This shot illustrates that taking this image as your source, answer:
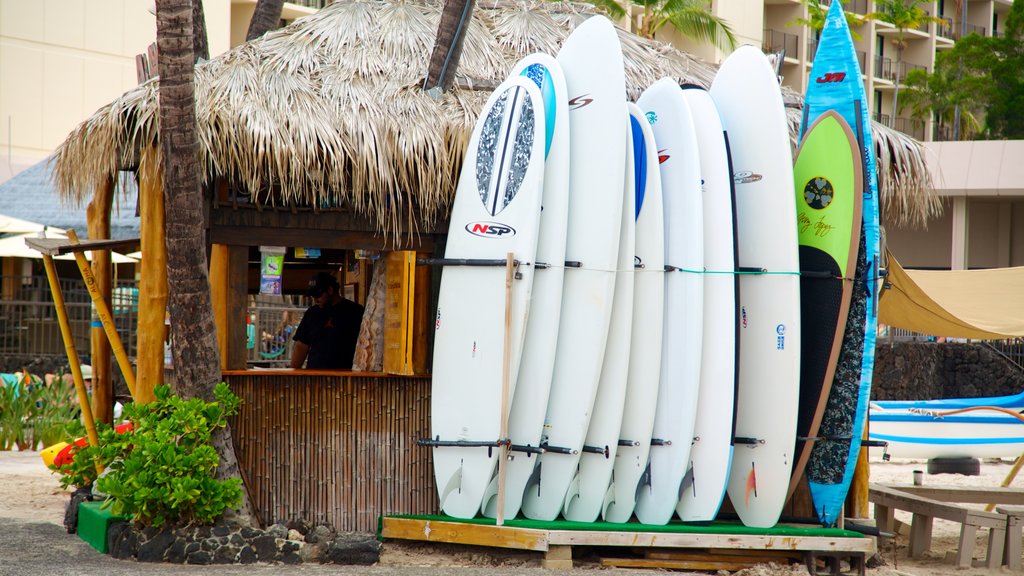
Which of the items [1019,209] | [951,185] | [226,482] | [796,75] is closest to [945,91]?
[796,75]

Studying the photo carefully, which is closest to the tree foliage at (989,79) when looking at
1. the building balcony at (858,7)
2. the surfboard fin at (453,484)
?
the building balcony at (858,7)

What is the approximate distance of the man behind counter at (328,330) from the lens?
7.92 m

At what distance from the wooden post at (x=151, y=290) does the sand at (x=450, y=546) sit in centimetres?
140

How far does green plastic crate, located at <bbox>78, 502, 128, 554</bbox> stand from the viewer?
6391mm

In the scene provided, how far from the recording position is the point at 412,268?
22.4 ft

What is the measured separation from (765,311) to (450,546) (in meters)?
2.21

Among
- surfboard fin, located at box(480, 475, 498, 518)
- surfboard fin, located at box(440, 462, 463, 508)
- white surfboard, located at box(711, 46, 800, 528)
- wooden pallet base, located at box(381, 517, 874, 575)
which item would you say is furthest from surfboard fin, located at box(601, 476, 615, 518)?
surfboard fin, located at box(440, 462, 463, 508)

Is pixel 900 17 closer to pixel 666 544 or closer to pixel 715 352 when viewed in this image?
pixel 715 352

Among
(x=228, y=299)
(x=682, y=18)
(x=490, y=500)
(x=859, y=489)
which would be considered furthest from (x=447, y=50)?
(x=682, y=18)

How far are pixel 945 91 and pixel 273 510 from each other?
3412cm

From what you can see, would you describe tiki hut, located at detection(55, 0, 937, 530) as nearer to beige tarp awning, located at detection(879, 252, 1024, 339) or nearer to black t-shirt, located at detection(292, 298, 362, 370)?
black t-shirt, located at detection(292, 298, 362, 370)

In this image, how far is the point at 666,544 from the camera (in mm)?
6211

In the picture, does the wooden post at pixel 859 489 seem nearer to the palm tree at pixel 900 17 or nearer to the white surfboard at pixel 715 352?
the white surfboard at pixel 715 352

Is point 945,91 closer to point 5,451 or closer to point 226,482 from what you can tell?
point 5,451
